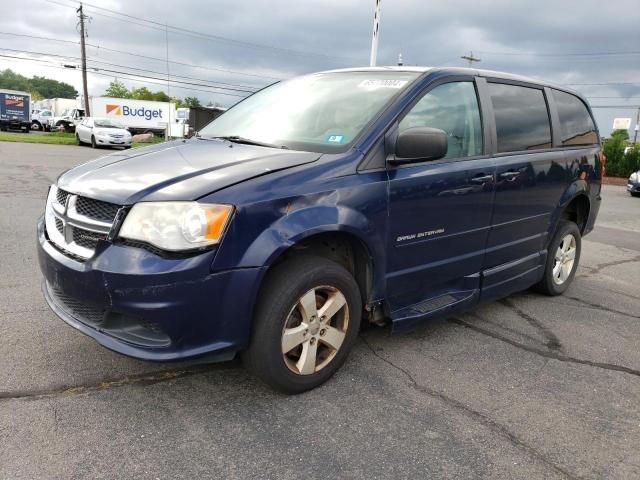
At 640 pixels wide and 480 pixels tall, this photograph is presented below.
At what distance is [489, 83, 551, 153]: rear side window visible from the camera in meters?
3.98

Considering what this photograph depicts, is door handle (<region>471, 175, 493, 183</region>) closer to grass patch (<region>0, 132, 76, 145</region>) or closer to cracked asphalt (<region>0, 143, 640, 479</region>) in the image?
cracked asphalt (<region>0, 143, 640, 479</region>)

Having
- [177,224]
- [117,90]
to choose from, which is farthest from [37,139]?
[117,90]

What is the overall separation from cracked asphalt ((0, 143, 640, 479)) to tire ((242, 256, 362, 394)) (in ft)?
0.48

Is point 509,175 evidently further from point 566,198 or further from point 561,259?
point 561,259

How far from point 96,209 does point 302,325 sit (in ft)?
3.98

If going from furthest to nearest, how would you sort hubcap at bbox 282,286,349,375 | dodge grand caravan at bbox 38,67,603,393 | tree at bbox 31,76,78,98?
tree at bbox 31,76,78,98 < hubcap at bbox 282,286,349,375 < dodge grand caravan at bbox 38,67,603,393

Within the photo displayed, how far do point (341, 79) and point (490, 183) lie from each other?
1.29m

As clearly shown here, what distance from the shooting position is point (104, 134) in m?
24.5

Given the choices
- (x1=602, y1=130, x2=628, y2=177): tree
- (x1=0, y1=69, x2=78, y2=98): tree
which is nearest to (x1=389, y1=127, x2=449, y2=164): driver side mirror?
(x1=602, y1=130, x2=628, y2=177): tree

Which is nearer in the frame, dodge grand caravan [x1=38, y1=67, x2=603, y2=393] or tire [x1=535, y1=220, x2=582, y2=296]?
dodge grand caravan [x1=38, y1=67, x2=603, y2=393]

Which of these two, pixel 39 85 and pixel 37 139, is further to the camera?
pixel 39 85

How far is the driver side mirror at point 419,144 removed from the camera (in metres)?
3.01

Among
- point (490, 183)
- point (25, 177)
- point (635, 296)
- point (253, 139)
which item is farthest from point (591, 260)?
point (25, 177)

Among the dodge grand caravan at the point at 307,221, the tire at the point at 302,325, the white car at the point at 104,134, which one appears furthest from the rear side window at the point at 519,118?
the white car at the point at 104,134
